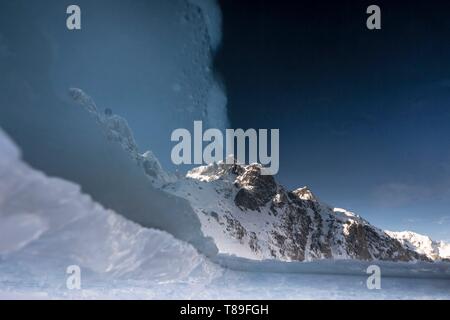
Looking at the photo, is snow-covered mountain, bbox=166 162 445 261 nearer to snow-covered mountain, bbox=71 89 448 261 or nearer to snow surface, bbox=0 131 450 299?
snow-covered mountain, bbox=71 89 448 261

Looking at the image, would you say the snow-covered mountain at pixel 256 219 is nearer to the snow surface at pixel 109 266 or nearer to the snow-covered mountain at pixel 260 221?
the snow-covered mountain at pixel 260 221

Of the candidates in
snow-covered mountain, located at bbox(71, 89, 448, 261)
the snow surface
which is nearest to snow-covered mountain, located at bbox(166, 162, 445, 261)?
snow-covered mountain, located at bbox(71, 89, 448, 261)

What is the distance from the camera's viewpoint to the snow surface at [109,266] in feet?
44.5

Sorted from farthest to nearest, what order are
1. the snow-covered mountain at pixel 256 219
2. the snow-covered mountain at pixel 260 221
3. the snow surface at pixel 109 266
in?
the snow-covered mountain at pixel 260 221 → the snow-covered mountain at pixel 256 219 → the snow surface at pixel 109 266

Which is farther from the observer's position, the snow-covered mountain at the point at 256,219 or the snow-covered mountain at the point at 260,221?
the snow-covered mountain at the point at 260,221

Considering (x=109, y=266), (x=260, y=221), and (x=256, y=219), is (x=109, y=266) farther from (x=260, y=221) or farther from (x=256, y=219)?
(x=260, y=221)

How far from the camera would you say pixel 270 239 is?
17438cm

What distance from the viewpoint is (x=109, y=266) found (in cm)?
1584

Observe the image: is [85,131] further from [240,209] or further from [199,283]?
[240,209]

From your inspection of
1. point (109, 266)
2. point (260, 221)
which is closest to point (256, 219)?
point (260, 221)

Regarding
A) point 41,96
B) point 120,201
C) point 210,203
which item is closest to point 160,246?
point 120,201

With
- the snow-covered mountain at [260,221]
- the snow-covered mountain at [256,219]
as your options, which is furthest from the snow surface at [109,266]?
the snow-covered mountain at [260,221]

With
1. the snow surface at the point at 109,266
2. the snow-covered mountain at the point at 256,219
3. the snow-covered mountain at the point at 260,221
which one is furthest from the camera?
the snow-covered mountain at the point at 260,221
